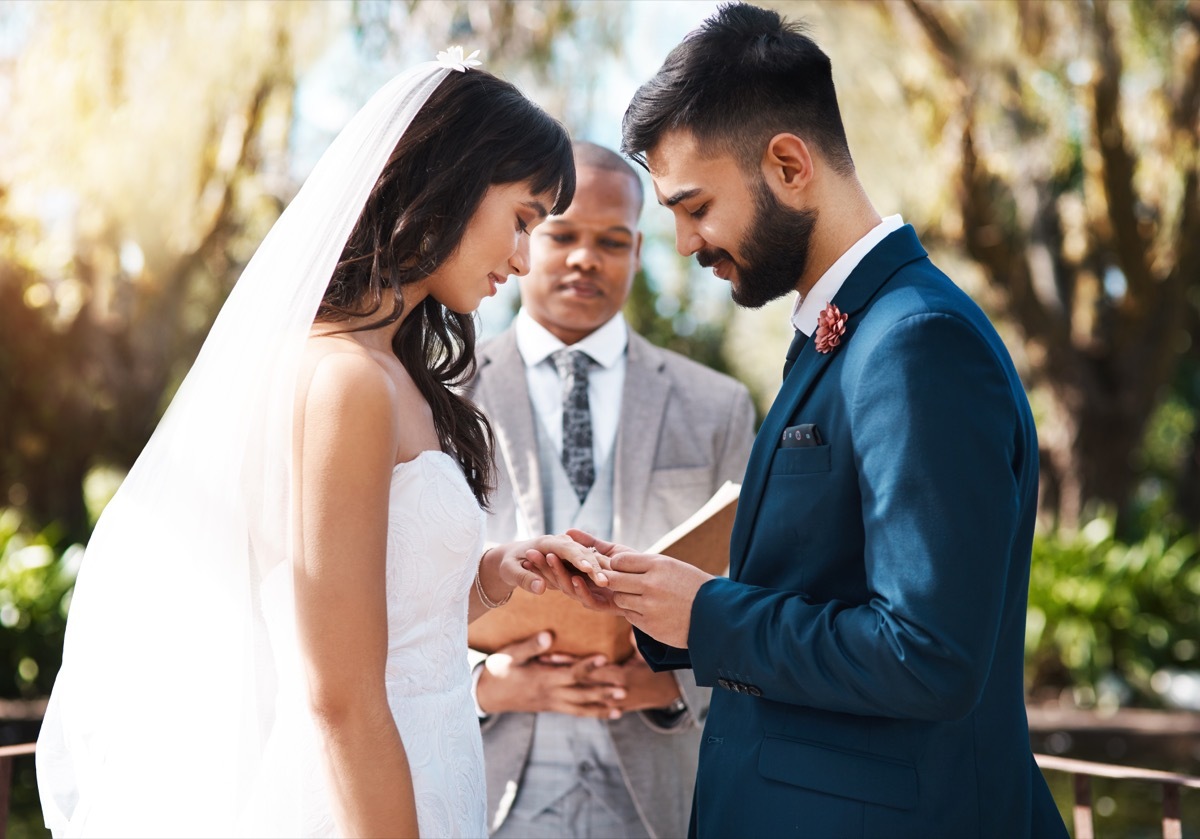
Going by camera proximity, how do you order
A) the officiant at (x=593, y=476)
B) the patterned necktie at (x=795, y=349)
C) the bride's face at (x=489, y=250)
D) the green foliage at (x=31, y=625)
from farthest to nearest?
the green foliage at (x=31, y=625), the officiant at (x=593, y=476), the bride's face at (x=489, y=250), the patterned necktie at (x=795, y=349)

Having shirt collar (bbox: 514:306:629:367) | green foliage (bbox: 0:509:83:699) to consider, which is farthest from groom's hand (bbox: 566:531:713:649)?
green foliage (bbox: 0:509:83:699)

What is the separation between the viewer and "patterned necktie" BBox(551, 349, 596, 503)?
10.2 feet

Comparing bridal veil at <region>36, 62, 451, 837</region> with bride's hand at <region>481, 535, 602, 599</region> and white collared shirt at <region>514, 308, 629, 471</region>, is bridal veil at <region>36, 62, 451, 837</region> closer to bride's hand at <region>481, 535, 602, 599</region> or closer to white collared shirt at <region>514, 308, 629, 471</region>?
bride's hand at <region>481, 535, 602, 599</region>

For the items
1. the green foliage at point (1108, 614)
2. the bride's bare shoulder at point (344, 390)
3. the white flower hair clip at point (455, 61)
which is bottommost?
the green foliage at point (1108, 614)

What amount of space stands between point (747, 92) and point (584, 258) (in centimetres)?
132

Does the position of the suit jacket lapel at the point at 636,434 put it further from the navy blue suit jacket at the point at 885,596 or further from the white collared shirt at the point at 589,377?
the navy blue suit jacket at the point at 885,596

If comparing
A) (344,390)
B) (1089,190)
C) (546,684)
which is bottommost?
(546,684)

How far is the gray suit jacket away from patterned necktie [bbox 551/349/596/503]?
0.10m

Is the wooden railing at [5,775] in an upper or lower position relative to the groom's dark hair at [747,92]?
lower

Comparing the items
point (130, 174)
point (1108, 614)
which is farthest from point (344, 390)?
point (1108, 614)

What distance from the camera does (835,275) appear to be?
6.27ft

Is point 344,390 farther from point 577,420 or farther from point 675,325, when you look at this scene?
point 675,325

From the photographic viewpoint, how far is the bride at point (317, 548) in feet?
5.83

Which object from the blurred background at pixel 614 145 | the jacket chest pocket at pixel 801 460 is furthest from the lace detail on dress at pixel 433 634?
the blurred background at pixel 614 145
